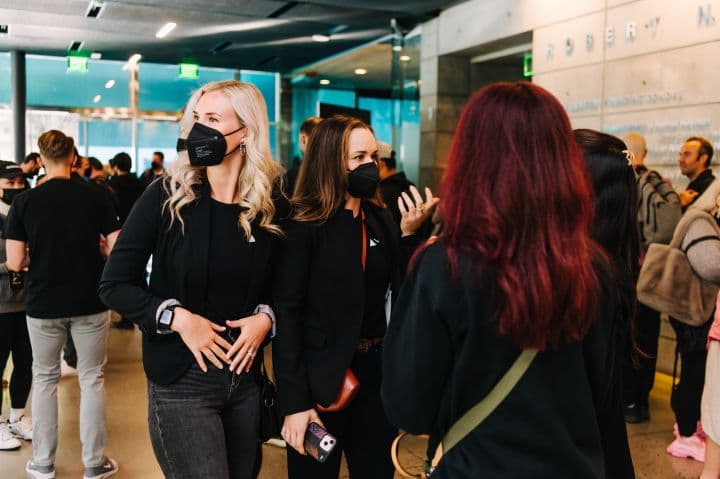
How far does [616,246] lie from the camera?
2.02m

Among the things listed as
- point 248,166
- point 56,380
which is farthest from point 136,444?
point 248,166

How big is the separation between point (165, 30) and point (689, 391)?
10536 mm

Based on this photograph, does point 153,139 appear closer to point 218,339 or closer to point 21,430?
point 21,430

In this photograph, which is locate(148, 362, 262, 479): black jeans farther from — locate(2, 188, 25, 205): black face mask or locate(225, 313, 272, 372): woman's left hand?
locate(2, 188, 25, 205): black face mask

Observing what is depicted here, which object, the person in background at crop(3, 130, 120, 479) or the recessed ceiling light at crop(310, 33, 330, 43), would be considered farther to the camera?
the recessed ceiling light at crop(310, 33, 330, 43)

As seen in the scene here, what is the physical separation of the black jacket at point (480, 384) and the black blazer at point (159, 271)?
900mm

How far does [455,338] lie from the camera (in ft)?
4.51

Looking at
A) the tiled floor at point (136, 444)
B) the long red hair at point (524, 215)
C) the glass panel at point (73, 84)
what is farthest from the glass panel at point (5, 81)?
the long red hair at point (524, 215)

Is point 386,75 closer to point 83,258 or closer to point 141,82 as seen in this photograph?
point 141,82

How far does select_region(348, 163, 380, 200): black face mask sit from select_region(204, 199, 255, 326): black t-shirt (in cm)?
51

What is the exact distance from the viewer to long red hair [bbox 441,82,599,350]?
52.4 inches

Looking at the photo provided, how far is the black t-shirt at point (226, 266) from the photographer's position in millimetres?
2154

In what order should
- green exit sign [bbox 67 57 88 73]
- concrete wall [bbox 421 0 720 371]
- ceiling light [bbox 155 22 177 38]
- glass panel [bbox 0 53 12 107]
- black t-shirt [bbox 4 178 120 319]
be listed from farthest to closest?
green exit sign [bbox 67 57 88 73] → glass panel [bbox 0 53 12 107] → ceiling light [bbox 155 22 177 38] → concrete wall [bbox 421 0 720 371] → black t-shirt [bbox 4 178 120 319]

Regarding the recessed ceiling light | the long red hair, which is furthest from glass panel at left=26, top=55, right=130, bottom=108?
the long red hair
